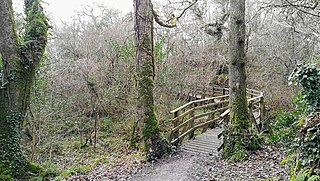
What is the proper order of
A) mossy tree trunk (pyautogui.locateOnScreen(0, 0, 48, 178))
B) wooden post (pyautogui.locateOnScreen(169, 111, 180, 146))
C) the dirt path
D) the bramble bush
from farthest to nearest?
1. wooden post (pyautogui.locateOnScreen(169, 111, 180, 146))
2. mossy tree trunk (pyautogui.locateOnScreen(0, 0, 48, 178))
3. the dirt path
4. the bramble bush

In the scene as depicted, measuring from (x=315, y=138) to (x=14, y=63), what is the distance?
6.16 metres

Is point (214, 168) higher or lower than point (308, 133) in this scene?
lower

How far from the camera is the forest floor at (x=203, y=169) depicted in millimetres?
5562

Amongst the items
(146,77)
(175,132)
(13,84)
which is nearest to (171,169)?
(175,132)

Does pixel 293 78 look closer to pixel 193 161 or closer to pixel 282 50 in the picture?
pixel 193 161

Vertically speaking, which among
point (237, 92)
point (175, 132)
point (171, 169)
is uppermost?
point (237, 92)

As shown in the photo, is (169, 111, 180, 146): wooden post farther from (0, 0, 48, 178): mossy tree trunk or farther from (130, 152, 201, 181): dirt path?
(0, 0, 48, 178): mossy tree trunk

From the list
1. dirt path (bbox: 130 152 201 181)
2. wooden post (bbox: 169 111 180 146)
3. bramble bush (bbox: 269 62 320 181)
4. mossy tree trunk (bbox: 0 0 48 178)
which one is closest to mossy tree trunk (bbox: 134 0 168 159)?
dirt path (bbox: 130 152 201 181)

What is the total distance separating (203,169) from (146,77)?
8.96ft

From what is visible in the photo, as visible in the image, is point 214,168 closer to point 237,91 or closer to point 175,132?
point 237,91

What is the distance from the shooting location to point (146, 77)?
7.48m

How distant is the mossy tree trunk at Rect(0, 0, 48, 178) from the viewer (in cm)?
630

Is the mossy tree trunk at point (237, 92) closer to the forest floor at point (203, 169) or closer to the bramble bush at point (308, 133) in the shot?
the forest floor at point (203, 169)

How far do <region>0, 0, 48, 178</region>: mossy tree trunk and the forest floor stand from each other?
1.48 metres
